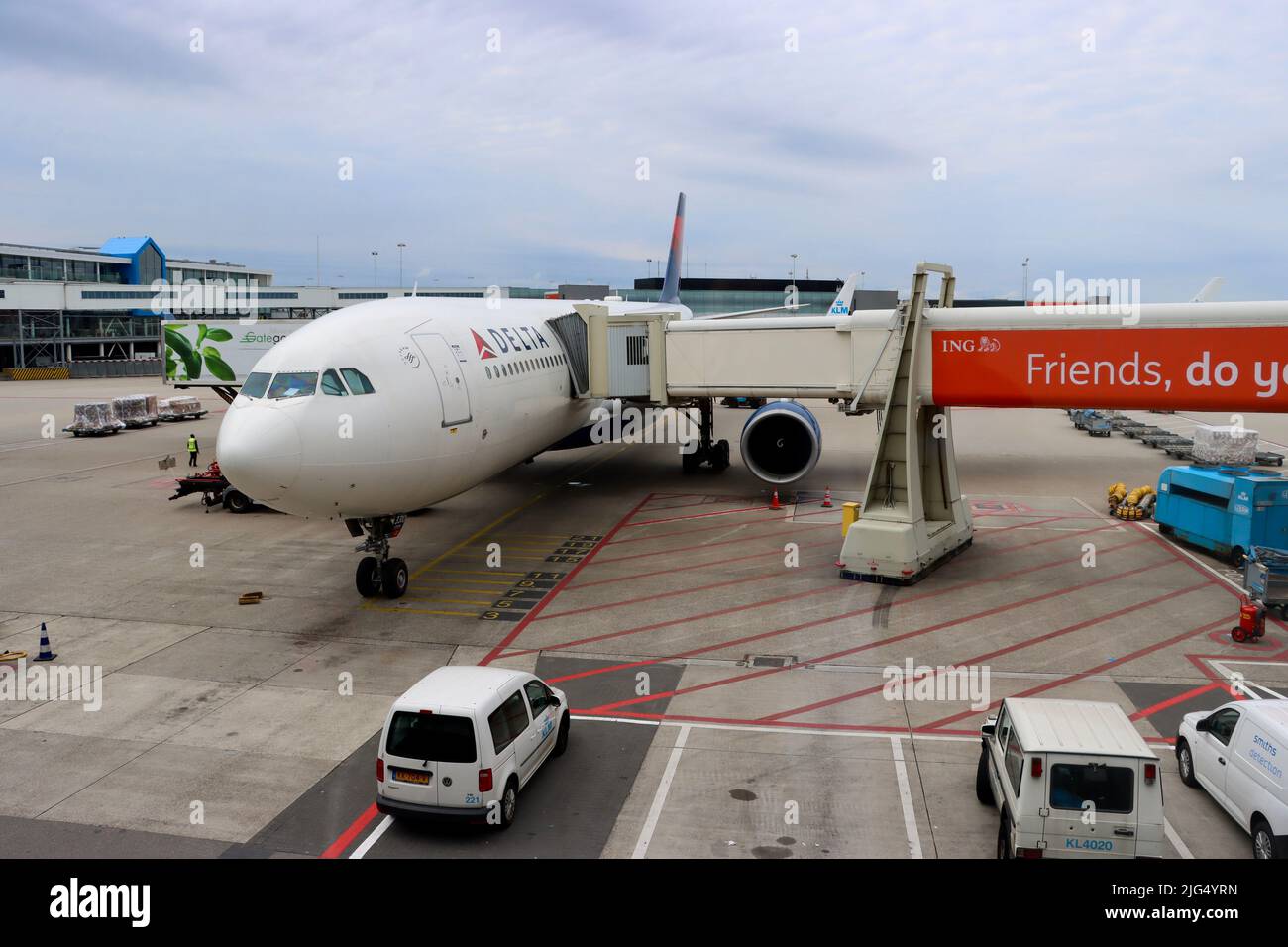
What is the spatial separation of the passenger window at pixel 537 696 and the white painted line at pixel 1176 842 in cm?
703

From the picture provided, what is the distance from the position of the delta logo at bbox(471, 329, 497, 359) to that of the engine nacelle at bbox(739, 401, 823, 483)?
921 cm

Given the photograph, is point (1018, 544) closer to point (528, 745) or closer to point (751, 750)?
point (751, 750)

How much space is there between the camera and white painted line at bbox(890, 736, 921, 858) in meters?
10.3

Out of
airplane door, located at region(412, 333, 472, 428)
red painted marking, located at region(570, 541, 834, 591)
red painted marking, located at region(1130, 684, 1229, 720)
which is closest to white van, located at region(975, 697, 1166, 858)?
red painted marking, located at region(1130, 684, 1229, 720)

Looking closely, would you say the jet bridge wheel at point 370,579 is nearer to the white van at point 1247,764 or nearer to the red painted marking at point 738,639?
the red painted marking at point 738,639

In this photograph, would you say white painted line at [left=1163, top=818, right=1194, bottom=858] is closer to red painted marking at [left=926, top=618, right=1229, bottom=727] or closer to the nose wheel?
red painted marking at [left=926, top=618, right=1229, bottom=727]

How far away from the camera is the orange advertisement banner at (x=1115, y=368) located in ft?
63.4

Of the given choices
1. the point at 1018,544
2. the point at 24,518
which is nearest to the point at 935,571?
the point at 1018,544

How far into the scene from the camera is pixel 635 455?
3975cm

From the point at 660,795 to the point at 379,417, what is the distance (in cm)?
879

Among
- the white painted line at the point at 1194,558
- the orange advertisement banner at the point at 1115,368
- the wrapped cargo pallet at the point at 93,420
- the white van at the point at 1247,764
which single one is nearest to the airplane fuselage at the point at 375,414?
the orange advertisement banner at the point at 1115,368

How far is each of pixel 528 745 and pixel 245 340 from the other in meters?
38.8

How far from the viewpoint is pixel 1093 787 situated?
30.2ft

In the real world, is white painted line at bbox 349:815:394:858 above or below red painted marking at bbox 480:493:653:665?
below
